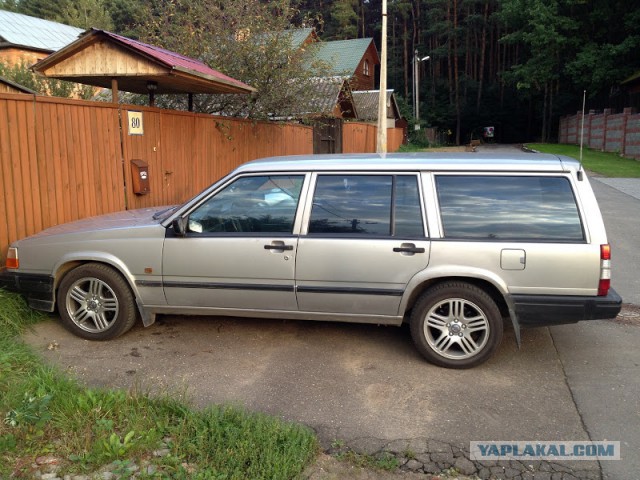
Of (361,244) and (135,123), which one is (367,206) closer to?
(361,244)

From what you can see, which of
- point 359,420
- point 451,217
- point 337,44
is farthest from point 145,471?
point 337,44

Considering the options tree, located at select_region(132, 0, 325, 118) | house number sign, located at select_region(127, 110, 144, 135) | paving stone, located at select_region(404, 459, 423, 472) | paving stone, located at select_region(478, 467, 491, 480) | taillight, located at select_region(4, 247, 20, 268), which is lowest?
paving stone, located at select_region(478, 467, 491, 480)

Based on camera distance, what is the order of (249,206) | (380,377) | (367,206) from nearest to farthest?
(380,377), (367,206), (249,206)

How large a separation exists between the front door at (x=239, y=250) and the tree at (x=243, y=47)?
7.74 m

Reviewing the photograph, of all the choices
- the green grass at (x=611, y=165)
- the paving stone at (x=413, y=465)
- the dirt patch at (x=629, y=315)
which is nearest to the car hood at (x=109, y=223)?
the paving stone at (x=413, y=465)

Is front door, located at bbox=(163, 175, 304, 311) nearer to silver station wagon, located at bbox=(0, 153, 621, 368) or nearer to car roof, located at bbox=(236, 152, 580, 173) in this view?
silver station wagon, located at bbox=(0, 153, 621, 368)

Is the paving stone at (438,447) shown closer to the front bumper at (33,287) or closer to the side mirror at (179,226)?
the side mirror at (179,226)

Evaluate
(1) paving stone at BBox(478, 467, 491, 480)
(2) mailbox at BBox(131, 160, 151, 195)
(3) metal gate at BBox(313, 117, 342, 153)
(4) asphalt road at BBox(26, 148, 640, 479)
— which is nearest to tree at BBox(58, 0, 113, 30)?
(3) metal gate at BBox(313, 117, 342, 153)

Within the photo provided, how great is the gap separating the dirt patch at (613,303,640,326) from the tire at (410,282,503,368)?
222 cm

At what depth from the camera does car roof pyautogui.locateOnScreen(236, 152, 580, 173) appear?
4.30 metres

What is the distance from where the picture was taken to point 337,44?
146ft

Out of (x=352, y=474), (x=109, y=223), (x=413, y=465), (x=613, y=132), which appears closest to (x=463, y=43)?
(x=613, y=132)

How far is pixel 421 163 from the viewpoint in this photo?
449 centimetres

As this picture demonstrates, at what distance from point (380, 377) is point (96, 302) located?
2642mm
